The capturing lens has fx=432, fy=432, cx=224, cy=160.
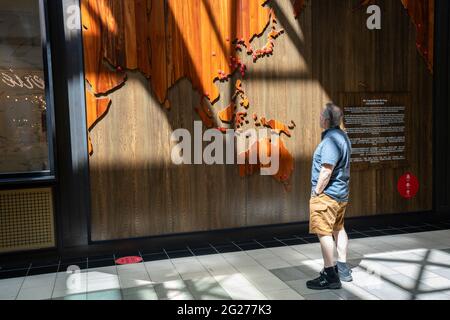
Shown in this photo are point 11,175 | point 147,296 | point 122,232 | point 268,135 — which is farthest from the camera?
point 268,135

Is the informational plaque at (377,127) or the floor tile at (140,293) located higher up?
the informational plaque at (377,127)

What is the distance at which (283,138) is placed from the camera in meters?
5.38

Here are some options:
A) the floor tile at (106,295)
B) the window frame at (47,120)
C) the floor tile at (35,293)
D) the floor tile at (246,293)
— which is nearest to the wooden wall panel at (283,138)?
the window frame at (47,120)

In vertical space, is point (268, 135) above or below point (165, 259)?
above

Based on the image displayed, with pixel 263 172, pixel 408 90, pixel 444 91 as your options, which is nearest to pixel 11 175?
pixel 263 172

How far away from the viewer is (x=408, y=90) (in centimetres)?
586

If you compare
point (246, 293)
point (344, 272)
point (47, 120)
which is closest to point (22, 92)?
point (47, 120)

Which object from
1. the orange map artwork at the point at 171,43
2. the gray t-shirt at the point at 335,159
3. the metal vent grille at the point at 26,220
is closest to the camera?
the gray t-shirt at the point at 335,159

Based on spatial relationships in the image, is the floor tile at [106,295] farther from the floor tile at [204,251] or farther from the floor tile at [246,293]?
the floor tile at [204,251]

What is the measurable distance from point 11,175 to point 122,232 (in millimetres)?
1310

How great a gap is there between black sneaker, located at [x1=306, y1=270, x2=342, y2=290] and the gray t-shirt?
66 cm

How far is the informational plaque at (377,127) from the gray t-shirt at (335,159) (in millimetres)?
2263

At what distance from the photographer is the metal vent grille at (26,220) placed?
14.7 ft

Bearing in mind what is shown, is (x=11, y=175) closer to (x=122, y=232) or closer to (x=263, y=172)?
(x=122, y=232)
